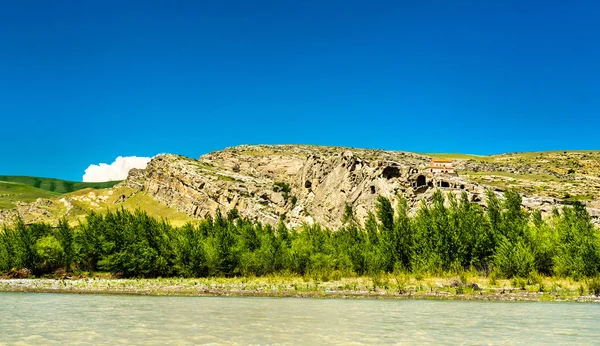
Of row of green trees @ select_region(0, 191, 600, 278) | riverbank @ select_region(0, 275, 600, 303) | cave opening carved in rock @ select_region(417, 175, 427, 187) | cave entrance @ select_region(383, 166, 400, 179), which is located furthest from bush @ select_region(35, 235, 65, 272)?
cave opening carved in rock @ select_region(417, 175, 427, 187)

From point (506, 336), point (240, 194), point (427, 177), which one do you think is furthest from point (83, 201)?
point (506, 336)

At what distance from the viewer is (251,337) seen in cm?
1512

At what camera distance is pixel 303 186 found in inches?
4695

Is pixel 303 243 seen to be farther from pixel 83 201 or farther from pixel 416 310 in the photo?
pixel 83 201

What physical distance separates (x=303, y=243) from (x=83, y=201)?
428ft

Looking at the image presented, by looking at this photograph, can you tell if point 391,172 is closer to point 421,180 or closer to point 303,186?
point 421,180

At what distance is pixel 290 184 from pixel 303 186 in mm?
24576

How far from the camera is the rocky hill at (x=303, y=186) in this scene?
90.7 meters

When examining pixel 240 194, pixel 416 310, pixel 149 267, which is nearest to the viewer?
pixel 416 310

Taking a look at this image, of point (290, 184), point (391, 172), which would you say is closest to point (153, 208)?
point (290, 184)

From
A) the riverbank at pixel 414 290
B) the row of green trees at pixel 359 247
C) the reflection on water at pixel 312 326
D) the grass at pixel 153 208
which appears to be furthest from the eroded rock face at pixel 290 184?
the reflection on water at pixel 312 326

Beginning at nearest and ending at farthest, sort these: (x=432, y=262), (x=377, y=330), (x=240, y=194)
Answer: (x=377, y=330) → (x=432, y=262) → (x=240, y=194)

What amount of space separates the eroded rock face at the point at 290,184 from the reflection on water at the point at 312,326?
6129 cm

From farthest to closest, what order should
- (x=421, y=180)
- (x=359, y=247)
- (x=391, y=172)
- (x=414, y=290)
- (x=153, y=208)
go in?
(x=153, y=208) → (x=391, y=172) → (x=421, y=180) → (x=359, y=247) → (x=414, y=290)
